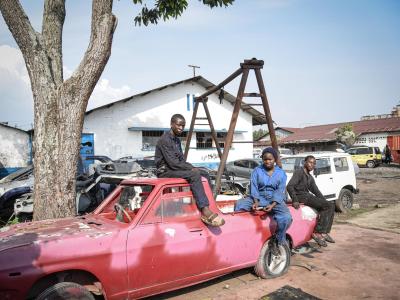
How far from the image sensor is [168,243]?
148 inches

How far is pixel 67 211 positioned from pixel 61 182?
19.3 inches

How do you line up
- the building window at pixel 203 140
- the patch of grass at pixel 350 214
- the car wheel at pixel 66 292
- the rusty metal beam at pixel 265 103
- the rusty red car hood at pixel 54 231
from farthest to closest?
the building window at pixel 203 140 → the patch of grass at pixel 350 214 → the rusty metal beam at pixel 265 103 → the rusty red car hood at pixel 54 231 → the car wheel at pixel 66 292

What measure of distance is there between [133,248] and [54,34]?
414 centimetres

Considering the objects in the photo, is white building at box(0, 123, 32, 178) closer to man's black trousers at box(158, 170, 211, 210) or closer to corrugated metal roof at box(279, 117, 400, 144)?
man's black trousers at box(158, 170, 211, 210)

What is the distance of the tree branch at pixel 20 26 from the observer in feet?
17.6

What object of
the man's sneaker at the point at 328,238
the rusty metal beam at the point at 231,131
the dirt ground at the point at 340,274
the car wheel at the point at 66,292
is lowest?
the dirt ground at the point at 340,274

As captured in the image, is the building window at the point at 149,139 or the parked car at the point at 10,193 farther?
the building window at the point at 149,139

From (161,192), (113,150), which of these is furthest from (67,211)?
(113,150)

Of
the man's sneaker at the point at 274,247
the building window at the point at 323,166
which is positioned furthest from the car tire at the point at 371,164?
the man's sneaker at the point at 274,247

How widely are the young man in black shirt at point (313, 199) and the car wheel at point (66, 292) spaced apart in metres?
3.90

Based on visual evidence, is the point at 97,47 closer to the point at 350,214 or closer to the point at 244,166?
the point at 350,214

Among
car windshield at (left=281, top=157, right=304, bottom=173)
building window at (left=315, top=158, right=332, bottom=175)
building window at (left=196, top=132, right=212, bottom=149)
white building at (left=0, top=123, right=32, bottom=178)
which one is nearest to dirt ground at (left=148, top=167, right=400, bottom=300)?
building window at (left=315, top=158, right=332, bottom=175)

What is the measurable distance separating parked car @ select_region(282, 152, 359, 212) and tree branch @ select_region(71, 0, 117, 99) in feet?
20.6

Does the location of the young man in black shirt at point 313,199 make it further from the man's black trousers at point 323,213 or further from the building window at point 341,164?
the building window at point 341,164
